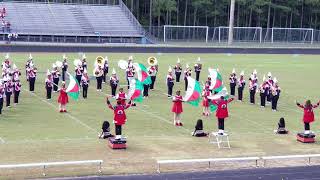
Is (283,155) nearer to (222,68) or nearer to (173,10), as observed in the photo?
(222,68)

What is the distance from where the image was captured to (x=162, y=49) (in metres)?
58.7

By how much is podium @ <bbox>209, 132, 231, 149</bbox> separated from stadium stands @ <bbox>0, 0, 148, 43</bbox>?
39.8 meters

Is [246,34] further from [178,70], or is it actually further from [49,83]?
[49,83]

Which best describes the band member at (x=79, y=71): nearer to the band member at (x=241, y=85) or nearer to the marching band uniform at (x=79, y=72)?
the marching band uniform at (x=79, y=72)

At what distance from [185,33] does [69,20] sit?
12419 mm

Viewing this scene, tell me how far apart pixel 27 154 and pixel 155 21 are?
59813 millimetres

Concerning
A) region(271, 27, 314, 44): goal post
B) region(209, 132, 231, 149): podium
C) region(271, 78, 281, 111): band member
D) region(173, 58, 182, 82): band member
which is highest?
region(271, 27, 314, 44): goal post

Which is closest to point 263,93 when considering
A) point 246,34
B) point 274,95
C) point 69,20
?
point 274,95

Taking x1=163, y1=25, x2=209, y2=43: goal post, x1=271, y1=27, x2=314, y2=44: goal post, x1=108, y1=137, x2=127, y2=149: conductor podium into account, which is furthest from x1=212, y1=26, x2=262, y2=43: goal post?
x1=108, y1=137, x2=127, y2=149: conductor podium

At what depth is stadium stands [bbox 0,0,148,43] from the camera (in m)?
61.3

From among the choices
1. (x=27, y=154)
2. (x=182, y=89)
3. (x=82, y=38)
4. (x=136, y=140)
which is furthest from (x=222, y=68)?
(x=27, y=154)

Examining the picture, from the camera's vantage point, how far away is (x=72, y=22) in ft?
213

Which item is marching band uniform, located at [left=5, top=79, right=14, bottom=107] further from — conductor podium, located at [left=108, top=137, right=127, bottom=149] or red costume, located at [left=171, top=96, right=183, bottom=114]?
conductor podium, located at [left=108, top=137, right=127, bottom=149]

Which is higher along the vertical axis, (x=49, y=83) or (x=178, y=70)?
(x=178, y=70)
